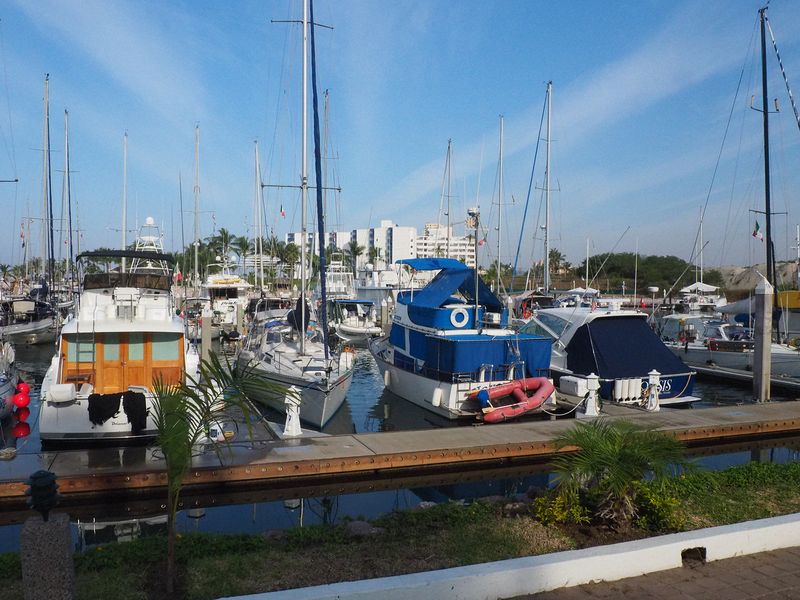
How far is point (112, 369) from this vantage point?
14156mm

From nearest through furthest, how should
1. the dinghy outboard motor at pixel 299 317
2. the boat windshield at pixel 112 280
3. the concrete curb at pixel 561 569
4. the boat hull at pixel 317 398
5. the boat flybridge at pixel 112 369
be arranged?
the concrete curb at pixel 561 569, the boat flybridge at pixel 112 369, the boat hull at pixel 317 398, the boat windshield at pixel 112 280, the dinghy outboard motor at pixel 299 317

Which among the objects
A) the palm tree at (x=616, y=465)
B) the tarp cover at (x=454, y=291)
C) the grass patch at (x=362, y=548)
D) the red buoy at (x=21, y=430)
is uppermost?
the tarp cover at (x=454, y=291)

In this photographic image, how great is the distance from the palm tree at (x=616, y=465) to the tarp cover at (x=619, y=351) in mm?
11881

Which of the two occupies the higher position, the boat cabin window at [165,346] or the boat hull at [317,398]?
the boat cabin window at [165,346]

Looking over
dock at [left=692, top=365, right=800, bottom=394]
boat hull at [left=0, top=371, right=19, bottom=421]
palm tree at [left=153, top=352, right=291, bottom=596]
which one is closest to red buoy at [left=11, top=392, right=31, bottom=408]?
boat hull at [left=0, top=371, right=19, bottom=421]

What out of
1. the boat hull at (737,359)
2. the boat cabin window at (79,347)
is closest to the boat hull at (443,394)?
the boat cabin window at (79,347)

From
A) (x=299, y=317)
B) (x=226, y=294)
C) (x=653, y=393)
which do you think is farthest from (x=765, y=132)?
(x=226, y=294)

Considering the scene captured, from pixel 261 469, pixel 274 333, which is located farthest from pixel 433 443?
pixel 274 333

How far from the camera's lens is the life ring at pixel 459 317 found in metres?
19.1

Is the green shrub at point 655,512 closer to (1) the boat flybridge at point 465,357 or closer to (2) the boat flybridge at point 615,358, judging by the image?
(1) the boat flybridge at point 465,357

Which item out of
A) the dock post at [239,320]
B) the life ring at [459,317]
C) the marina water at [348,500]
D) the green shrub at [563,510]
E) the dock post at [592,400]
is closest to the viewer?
the green shrub at [563,510]

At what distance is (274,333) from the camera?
71.6ft

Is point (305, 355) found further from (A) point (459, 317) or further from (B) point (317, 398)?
(A) point (459, 317)

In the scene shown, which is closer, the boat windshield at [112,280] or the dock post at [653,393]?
the dock post at [653,393]
